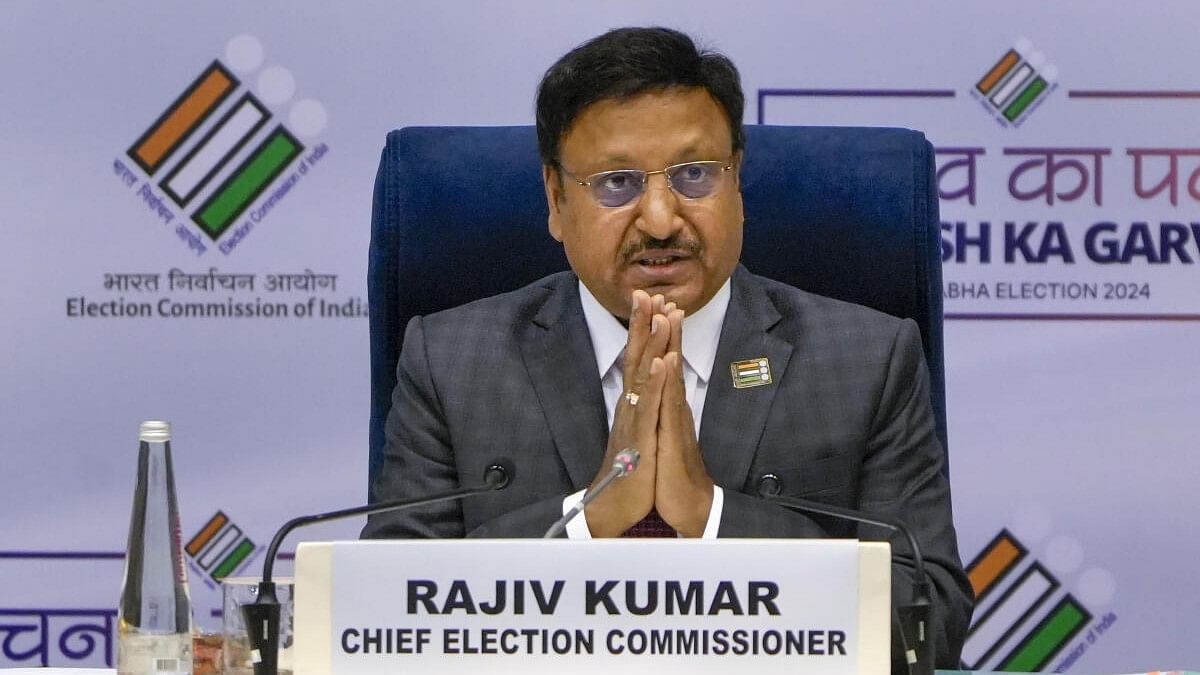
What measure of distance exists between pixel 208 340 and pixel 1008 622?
191cm

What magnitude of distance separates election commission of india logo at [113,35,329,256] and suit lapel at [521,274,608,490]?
1.27m

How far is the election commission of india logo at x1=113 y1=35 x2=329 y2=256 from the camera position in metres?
3.48

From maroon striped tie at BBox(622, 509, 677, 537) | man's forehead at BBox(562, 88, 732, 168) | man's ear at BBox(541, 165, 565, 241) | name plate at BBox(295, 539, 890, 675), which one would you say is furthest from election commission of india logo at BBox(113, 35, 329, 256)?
name plate at BBox(295, 539, 890, 675)

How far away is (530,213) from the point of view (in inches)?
92.1

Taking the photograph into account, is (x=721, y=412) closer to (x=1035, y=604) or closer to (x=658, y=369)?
(x=658, y=369)

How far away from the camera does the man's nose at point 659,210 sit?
217 cm

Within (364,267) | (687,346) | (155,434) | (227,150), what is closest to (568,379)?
(687,346)

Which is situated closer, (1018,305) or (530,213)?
(530,213)

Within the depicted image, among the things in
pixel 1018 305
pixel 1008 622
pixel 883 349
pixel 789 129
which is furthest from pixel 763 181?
pixel 1008 622

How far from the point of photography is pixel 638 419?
82.2 inches

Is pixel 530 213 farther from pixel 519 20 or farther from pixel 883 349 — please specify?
pixel 519 20

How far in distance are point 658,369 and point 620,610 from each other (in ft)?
2.37

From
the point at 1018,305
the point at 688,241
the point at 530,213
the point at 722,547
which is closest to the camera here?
the point at 722,547

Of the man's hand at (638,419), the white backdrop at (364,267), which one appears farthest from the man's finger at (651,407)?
the white backdrop at (364,267)
